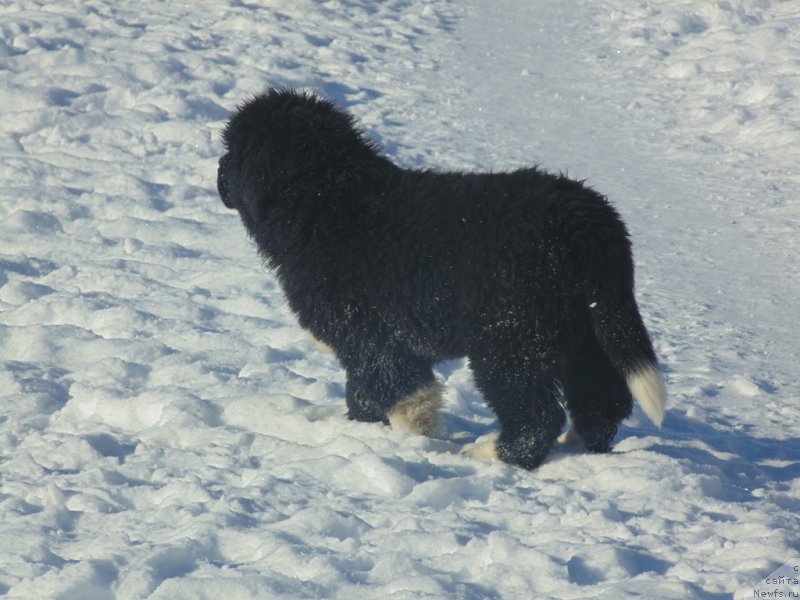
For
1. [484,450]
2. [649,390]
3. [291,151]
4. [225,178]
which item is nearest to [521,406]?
[484,450]

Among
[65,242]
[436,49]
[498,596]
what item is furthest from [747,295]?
[436,49]

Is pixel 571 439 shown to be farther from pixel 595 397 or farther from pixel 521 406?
pixel 521 406

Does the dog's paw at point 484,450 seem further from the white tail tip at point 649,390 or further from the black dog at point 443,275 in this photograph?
the white tail tip at point 649,390

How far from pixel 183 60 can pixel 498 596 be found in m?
7.06

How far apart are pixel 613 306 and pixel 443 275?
69 centimetres

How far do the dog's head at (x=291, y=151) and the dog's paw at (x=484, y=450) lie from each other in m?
1.25

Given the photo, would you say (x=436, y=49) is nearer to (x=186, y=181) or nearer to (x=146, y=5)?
(x=146, y=5)

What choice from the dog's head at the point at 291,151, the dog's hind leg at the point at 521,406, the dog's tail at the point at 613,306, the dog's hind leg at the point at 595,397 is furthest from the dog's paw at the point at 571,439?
the dog's head at the point at 291,151

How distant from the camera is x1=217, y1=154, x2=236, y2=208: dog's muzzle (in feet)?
14.4

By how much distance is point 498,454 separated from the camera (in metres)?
3.80

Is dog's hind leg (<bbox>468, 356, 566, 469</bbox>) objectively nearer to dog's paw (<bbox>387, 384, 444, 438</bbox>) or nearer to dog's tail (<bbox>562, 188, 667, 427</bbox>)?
dog's tail (<bbox>562, 188, 667, 427</bbox>)

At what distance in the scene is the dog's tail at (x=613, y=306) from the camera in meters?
3.55

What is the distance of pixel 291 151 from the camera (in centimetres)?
417

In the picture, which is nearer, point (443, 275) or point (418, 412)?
point (443, 275)
